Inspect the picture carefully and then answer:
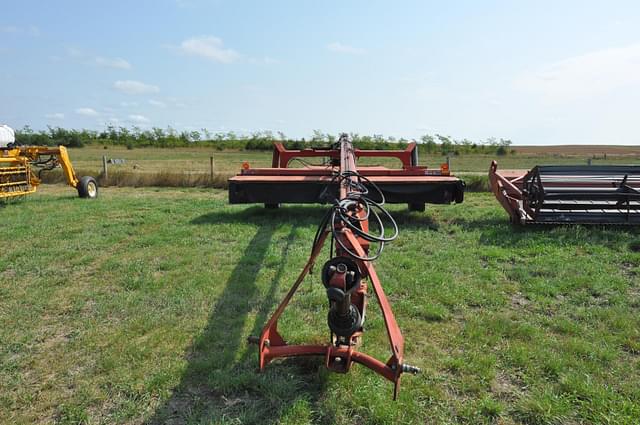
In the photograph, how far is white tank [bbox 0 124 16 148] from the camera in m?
9.93

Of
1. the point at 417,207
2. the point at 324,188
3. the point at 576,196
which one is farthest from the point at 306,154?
the point at 576,196

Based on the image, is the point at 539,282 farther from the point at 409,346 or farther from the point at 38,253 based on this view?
the point at 38,253

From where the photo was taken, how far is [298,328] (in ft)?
10.4

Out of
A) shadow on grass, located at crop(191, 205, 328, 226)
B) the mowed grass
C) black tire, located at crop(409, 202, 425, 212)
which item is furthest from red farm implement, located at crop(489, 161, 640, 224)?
shadow on grass, located at crop(191, 205, 328, 226)

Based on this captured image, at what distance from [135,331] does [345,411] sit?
1.70 metres

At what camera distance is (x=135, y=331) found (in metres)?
3.19

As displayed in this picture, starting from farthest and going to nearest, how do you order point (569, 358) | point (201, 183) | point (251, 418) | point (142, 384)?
point (201, 183) → point (569, 358) → point (142, 384) → point (251, 418)

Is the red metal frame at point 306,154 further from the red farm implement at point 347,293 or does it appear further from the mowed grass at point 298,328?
the red farm implement at point 347,293

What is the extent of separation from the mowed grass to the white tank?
198 inches

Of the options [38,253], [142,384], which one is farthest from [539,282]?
→ [38,253]

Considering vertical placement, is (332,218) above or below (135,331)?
above

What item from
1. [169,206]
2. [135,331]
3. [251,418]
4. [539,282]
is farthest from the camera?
[169,206]

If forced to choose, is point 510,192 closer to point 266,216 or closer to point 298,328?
point 266,216

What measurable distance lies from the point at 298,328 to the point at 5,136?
32.7 feet
